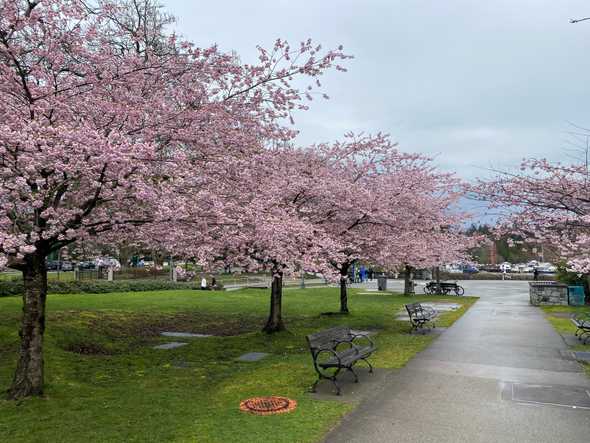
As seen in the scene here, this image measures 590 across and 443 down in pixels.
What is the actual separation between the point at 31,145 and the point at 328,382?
18.5ft

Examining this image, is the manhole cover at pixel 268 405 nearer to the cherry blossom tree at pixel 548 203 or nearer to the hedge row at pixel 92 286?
the cherry blossom tree at pixel 548 203

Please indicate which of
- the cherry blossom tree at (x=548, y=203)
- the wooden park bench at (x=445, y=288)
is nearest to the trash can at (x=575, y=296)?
the wooden park bench at (x=445, y=288)

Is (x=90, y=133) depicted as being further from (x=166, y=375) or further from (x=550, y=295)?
(x=550, y=295)

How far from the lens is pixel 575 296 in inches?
947

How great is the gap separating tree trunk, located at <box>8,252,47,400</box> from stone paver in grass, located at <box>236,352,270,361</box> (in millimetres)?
4285

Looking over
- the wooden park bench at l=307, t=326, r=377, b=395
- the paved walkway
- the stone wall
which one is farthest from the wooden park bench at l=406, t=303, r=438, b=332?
the stone wall

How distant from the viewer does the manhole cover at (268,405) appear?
672 centimetres

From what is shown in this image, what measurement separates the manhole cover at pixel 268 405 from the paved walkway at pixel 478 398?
3.04 feet

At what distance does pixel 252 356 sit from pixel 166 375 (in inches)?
94.1

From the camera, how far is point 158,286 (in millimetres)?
29750

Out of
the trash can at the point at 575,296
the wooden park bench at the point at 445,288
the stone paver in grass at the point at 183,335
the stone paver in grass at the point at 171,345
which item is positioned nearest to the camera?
the stone paver in grass at the point at 171,345

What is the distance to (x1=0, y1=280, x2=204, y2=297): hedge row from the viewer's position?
68.2ft

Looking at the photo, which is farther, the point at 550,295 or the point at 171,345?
the point at 550,295

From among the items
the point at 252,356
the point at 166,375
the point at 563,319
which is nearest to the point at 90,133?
the point at 166,375
